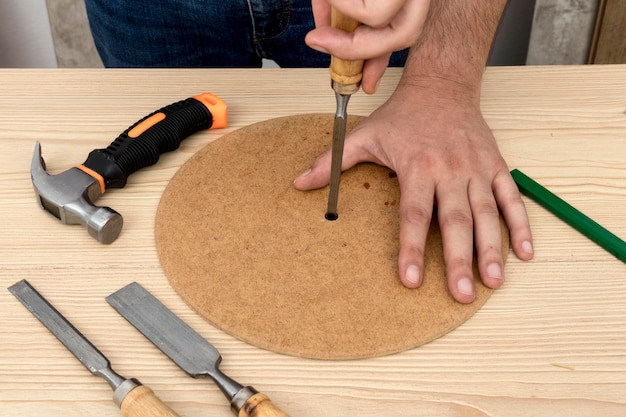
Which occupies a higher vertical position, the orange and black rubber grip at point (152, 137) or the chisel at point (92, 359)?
the orange and black rubber grip at point (152, 137)

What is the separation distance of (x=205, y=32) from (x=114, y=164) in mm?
476

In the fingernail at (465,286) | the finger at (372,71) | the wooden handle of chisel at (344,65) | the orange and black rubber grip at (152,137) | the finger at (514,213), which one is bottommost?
the fingernail at (465,286)

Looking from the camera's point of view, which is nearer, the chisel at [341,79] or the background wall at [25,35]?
the chisel at [341,79]

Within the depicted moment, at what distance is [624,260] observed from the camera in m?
0.67

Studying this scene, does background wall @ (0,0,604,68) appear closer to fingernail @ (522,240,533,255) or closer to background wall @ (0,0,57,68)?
background wall @ (0,0,57,68)

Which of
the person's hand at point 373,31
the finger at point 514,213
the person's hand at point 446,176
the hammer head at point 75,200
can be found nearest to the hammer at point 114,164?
the hammer head at point 75,200

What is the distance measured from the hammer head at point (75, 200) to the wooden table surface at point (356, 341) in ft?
0.05

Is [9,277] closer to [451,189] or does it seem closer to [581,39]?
[451,189]

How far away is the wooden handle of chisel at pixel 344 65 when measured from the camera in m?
0.58

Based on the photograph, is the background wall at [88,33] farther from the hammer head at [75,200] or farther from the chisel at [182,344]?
the chisel at [182,344]

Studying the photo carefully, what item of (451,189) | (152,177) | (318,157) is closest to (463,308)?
(451,189)

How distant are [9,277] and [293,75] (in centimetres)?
52

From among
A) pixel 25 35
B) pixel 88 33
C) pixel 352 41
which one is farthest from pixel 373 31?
pixel 25 35

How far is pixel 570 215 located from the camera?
2.36 ft
